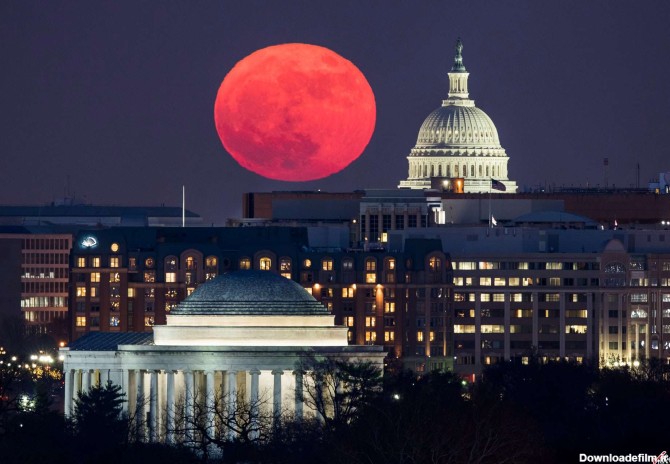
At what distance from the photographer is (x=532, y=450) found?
7485 inches

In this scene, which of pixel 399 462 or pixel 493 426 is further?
pixel 493 426

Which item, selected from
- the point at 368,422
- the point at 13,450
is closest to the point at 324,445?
the point at 368,422

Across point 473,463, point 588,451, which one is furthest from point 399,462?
point 588,451

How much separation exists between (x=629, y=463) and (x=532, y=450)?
6.07 meters

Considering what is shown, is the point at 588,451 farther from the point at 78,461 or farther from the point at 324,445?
the point at 78,461

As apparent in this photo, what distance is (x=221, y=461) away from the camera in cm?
19750

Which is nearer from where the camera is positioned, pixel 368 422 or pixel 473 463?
pixel 473 463

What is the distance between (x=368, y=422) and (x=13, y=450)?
57.8ft

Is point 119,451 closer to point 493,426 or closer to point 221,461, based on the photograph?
point 221,461

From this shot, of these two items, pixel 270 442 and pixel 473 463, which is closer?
pixel 473 463

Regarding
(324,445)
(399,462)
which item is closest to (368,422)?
(324,445)

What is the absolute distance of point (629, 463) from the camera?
185875 mm

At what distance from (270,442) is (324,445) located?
190 inches

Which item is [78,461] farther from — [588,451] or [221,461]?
[588,451]
